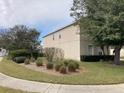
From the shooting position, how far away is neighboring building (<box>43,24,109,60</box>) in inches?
1244

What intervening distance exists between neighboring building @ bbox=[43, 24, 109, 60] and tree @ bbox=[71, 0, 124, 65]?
3.34 metres

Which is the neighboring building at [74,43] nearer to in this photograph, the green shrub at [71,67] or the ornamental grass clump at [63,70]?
the green shrub at [71,67]

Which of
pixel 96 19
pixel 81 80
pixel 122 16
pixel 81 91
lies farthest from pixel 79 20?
pixel 81 91

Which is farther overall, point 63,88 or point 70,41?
point 70,41

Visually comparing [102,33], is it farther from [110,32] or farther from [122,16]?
[122,16]

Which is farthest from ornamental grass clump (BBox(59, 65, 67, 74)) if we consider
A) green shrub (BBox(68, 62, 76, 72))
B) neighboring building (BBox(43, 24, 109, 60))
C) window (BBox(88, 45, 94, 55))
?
window (BBox(88, 45, 94, 55))

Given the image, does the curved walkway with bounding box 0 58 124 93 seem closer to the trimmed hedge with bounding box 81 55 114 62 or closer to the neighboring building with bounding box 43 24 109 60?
the trimmed hedge with bounding box 81 55 114 62

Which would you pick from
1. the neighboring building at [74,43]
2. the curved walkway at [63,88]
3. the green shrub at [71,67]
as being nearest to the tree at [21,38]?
the neighboring building at [74,43]

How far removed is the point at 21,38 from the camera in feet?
141

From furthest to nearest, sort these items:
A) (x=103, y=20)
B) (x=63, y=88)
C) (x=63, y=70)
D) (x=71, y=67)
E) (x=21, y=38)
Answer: (x=21, y=38)
(x=103, y=20)
(x=71, y=67)
(x=63, y=70)
(x=63, y=88)

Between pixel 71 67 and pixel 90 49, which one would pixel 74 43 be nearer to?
pixel 90 49

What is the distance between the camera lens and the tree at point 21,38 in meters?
42.2

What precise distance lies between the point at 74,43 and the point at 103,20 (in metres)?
9.08

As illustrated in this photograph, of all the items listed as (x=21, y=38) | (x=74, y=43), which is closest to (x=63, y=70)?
(x=74, y=43)
